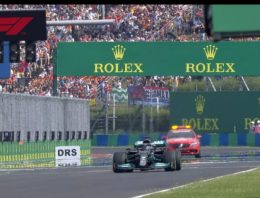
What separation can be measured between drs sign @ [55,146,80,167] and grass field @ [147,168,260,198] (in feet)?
53.0

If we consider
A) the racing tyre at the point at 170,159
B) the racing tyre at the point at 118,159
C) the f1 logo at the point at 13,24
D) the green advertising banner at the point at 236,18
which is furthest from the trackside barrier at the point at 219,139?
the green advertising banner at the point at 236,18

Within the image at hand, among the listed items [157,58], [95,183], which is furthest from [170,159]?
[157,58]

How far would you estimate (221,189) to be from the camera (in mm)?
23984

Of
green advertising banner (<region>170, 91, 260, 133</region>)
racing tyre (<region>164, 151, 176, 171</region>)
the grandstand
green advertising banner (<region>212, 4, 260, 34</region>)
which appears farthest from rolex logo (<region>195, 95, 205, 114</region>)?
green advertising banner (<region>212, 4, 260, 34</region>)

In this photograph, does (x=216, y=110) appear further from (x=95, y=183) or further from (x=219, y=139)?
(x=95, y=183)

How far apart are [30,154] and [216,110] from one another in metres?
15.7

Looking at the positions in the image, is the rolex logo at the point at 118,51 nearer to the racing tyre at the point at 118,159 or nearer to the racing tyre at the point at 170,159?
the racing tyre at the point at 170,159

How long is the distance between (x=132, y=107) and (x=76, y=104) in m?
4.93

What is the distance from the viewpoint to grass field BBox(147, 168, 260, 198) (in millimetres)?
22047

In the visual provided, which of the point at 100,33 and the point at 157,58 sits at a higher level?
the point at 100,33

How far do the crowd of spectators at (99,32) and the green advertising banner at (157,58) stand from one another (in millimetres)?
6169

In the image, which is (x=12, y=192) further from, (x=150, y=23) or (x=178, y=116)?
(x=178, y=116)

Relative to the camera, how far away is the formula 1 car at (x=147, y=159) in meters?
35.8

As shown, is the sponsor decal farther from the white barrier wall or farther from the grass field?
the grass field
